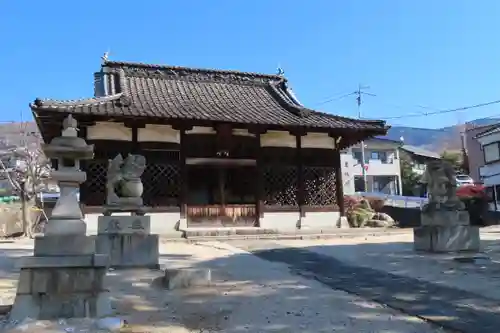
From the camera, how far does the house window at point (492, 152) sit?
31109mm

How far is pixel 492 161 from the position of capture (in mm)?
31531

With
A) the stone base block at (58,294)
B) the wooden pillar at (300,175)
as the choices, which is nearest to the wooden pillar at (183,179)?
the wooden pillar at (300,175)

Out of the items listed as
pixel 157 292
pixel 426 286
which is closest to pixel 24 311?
pixel 157 292

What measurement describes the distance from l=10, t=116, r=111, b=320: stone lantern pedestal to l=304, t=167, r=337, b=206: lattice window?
12.7 metres

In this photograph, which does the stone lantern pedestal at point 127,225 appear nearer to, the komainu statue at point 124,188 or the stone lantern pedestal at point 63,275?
the komainu statue at point 124,188

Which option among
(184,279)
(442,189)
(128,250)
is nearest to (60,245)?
(184,279)

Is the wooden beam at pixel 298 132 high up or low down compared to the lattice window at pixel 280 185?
up

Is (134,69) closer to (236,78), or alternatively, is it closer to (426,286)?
(236,78)

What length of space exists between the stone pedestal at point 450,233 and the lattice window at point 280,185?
7.30m

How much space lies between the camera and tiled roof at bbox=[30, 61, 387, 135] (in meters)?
15.0

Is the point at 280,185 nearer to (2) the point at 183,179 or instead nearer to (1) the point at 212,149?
(1) the point at 212,149

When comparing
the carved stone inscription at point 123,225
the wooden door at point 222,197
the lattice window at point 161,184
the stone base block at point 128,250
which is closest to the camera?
the stone base block at point 128,250

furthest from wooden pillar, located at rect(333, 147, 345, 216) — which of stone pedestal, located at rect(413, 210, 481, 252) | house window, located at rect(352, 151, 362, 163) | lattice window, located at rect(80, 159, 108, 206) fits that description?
house window, located at rect(352, 151, 362, 163)

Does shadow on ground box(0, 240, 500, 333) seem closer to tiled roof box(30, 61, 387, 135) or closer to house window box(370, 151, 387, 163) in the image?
tiled roof box(30, 61, 387, 135)
